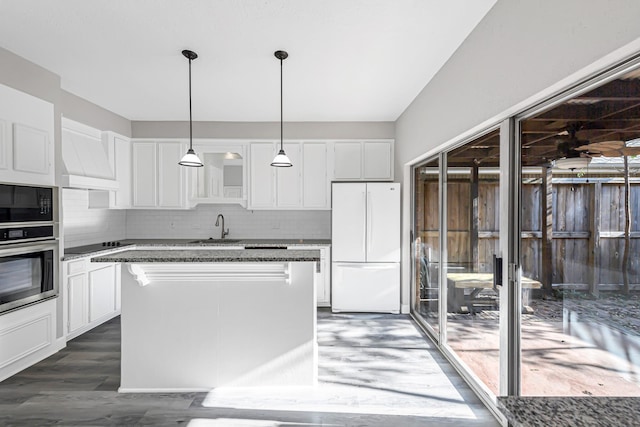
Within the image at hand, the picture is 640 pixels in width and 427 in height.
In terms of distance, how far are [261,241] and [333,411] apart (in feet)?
10.1

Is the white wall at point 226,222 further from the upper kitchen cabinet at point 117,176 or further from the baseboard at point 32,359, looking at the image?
the baseboard at point 32,359

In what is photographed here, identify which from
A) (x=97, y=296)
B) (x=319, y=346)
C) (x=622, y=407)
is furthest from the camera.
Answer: (x=97, y=296)

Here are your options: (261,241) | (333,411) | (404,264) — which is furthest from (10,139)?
(404,264)

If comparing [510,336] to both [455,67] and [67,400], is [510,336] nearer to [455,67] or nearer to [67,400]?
[455,67]

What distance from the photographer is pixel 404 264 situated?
471cm

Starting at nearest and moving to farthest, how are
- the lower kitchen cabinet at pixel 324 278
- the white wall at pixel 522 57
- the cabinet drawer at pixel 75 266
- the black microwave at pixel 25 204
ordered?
the white wall at pixel 522 57
the black microwave at pixel 25 204
the cabinet drawer at pixel 75 266
the lower kitchen cabinet at pixel 324 278

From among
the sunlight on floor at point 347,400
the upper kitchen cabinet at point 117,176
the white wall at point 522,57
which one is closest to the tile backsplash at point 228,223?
the upper kitchen cabinet at point 117,176

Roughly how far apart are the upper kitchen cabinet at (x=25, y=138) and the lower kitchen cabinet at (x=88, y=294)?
3.27 ft

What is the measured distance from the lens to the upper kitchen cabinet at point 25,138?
2.86 m

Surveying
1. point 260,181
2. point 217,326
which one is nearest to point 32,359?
point 217,326

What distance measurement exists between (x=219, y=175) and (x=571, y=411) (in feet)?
16.3

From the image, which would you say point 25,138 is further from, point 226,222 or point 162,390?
point 226,222

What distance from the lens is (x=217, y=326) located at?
2.66 m

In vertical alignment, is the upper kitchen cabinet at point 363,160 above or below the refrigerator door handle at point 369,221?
above
